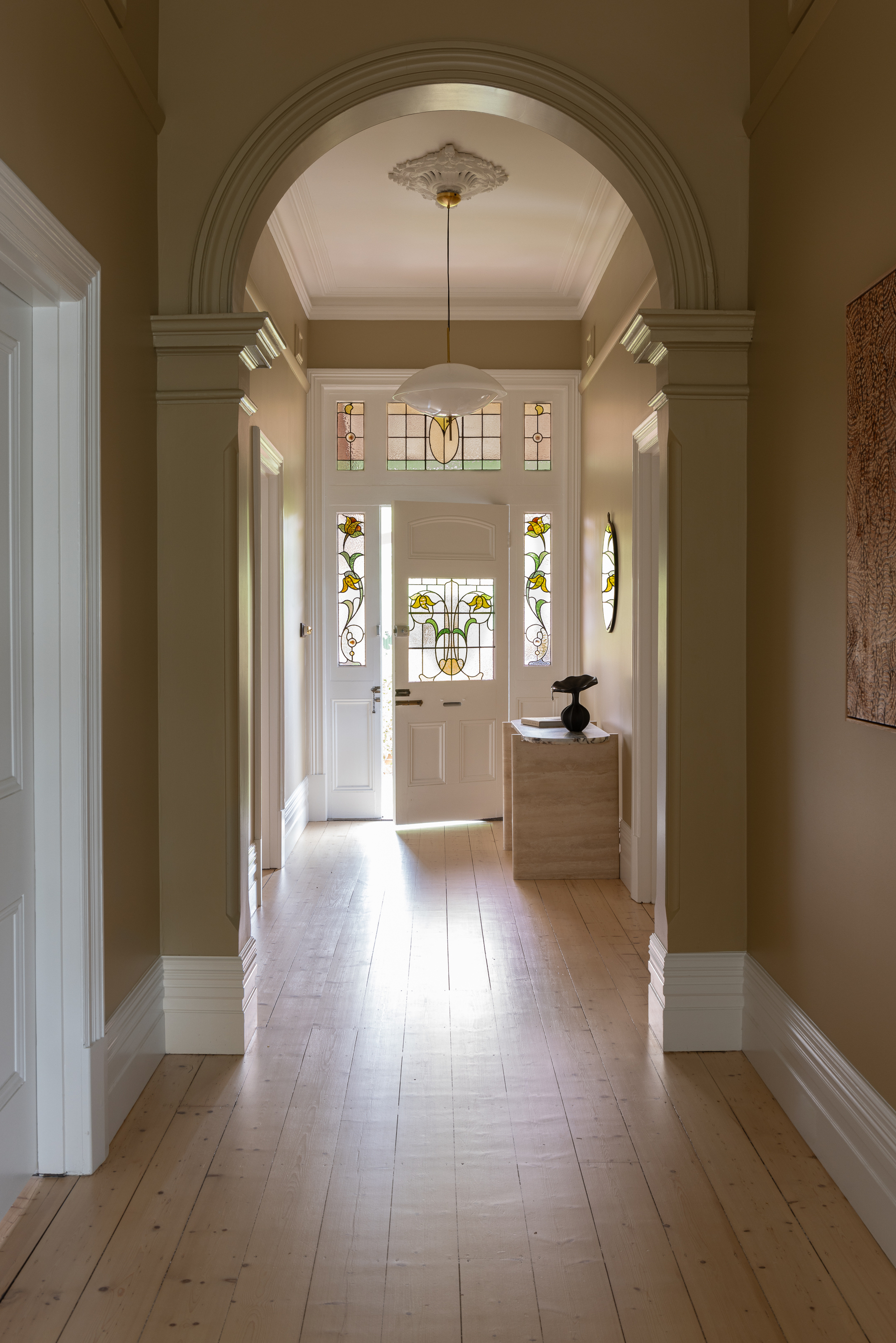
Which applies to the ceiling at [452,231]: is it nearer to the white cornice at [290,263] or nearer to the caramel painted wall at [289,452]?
the white cornice at [290,263]

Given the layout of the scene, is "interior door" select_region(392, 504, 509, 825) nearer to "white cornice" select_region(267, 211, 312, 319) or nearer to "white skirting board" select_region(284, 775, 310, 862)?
"white skirting board" select_region(284, 775, 310, 862)

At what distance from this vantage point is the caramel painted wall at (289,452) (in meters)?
4.97

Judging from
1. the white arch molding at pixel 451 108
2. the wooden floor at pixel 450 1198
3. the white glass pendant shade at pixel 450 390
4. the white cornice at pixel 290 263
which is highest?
the white cornice at pixel 290 263

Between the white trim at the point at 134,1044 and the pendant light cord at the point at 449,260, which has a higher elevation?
the pendant light cord at the point at 449,260

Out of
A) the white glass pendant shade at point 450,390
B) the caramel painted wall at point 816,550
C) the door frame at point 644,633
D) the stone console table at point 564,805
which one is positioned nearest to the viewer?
the caramel painted wall at point 816,550

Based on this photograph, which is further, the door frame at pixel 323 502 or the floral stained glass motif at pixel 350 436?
the floral stained glass motif at pixel 350 436

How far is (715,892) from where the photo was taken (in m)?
3.10

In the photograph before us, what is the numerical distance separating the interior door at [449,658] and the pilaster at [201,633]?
3338mm

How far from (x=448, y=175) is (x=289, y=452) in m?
1.81

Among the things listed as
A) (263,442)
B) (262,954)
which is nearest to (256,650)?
(263,442)

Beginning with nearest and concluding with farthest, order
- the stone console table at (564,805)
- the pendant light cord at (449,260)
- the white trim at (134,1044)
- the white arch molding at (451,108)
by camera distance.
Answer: the white trim at (134,1044) → the white arch molding at (451,108) → the stone console table at (564,805) → the pendant light cord at (449,260)

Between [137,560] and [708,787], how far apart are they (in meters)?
1.90

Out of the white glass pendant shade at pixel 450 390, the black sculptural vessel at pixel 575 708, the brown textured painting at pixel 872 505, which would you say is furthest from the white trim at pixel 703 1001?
the white glass pendant shade at pixel 450 390

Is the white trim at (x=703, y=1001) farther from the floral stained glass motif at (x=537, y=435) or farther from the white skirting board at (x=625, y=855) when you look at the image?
the floral stained glass motif at (x=537, y=435)
